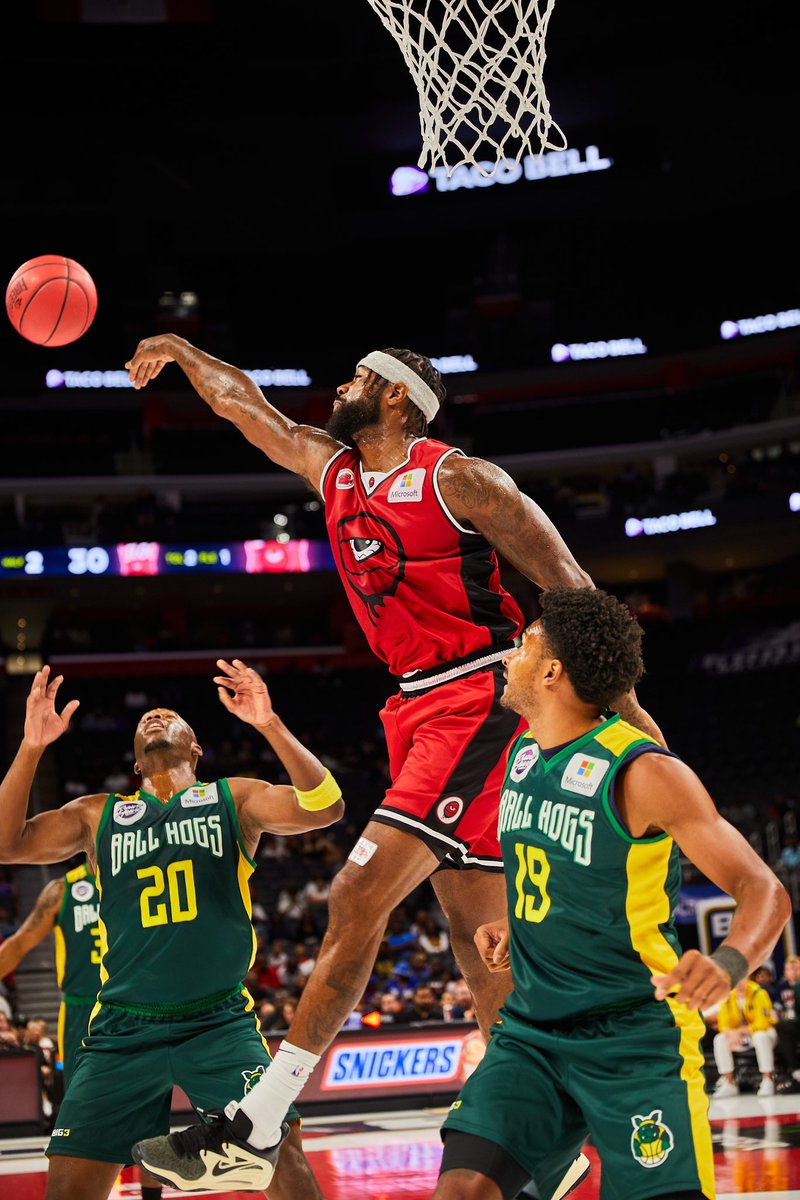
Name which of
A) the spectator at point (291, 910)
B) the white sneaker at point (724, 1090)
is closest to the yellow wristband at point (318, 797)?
the white sneaker at point (724, 1090)

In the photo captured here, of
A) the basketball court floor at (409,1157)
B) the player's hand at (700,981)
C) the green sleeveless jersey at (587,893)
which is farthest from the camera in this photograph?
the basketball court floor at (409,1157)

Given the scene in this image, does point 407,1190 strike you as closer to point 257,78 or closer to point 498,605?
point 498,605

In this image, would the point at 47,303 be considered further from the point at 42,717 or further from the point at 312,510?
the point at 312,510

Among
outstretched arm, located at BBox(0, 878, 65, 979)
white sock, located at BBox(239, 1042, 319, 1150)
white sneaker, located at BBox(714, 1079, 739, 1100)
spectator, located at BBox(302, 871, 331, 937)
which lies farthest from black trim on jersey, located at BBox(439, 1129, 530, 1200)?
spectator, located at BBox(302, 871, 331, 937)

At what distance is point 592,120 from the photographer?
111 feet

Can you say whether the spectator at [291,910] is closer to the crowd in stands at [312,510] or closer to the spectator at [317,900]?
the spectator at [317,900]

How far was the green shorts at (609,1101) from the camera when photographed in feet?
10.8

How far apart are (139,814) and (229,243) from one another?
30.3 metres

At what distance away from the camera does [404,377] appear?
5070 mm

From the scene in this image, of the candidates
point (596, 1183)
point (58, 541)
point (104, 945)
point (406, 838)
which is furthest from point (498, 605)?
point (58, 541)

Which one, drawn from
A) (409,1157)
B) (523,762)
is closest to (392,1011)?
(409,1157)

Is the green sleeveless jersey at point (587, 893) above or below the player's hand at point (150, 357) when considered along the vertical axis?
below

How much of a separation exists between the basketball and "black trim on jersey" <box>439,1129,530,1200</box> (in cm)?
522

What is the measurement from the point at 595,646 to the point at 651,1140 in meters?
1.29
